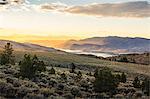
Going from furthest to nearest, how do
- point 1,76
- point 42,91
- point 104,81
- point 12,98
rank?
point 1,76
point 104,81
point 42,91
point 12,98

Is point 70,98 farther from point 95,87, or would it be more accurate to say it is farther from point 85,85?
point 85,85

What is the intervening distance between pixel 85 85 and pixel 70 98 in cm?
1071

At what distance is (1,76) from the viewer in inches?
1357

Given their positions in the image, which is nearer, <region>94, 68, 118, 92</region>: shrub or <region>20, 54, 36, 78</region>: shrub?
<region>94, 68, 118, 92</region>: shrub

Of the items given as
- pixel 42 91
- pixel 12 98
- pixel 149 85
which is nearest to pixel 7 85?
pixel 42 91

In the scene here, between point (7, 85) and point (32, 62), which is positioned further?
point (32, 62)

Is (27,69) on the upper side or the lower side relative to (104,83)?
upper

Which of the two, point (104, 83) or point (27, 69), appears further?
point (27, 69)

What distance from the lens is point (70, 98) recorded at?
24.5 metres

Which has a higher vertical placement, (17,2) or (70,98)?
(17,2)

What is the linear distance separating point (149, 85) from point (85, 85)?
5.50 meters

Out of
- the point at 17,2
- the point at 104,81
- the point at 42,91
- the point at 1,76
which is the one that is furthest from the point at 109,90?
the point at 17,2

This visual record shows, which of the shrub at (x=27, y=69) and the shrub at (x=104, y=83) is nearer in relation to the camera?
the shrub at (x=104, y=83)

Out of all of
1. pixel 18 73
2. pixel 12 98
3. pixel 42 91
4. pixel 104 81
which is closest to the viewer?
pixel 12 98
